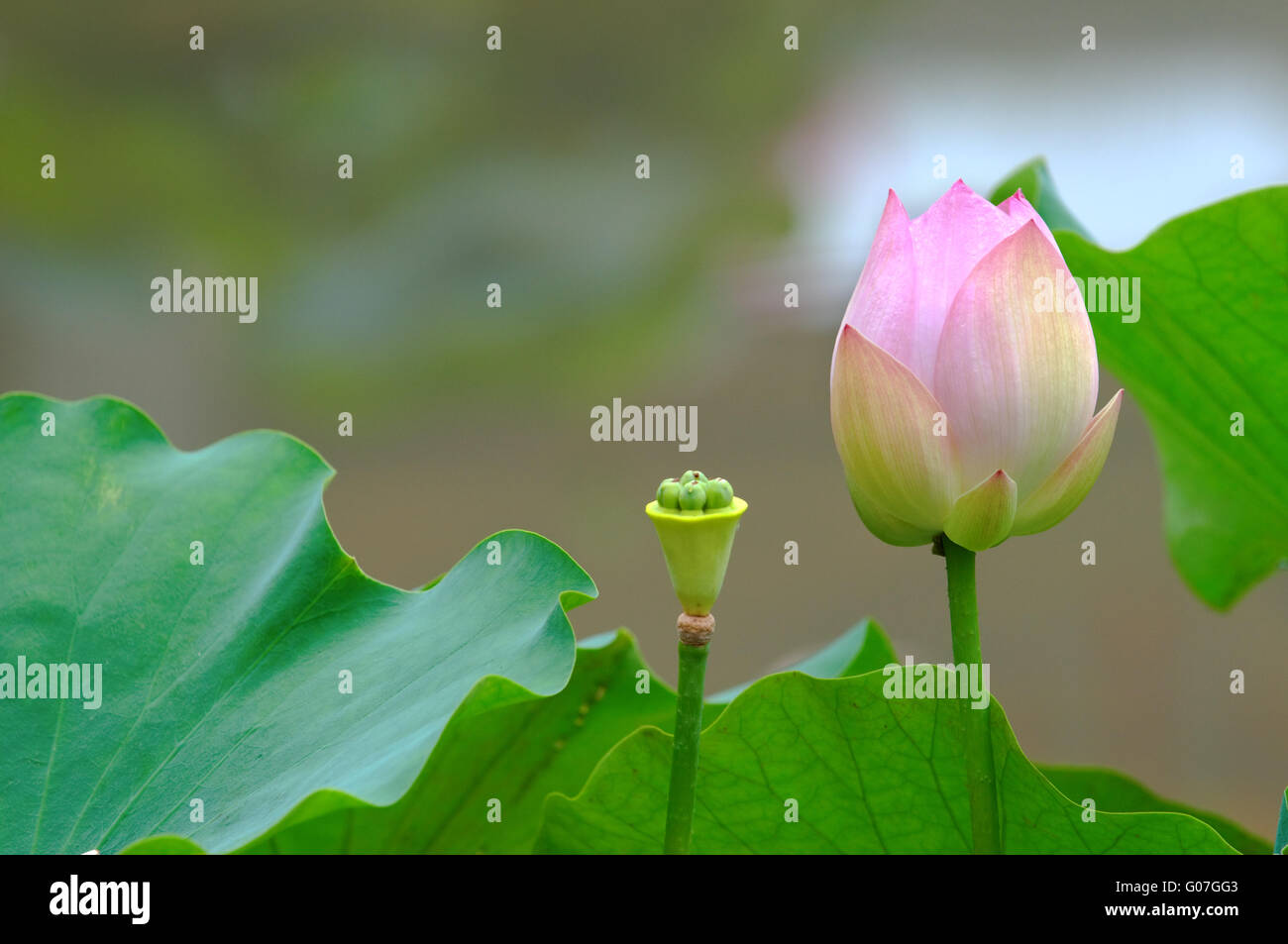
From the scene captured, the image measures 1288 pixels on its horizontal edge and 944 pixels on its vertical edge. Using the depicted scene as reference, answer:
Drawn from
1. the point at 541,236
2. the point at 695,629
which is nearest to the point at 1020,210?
the point at 695,629

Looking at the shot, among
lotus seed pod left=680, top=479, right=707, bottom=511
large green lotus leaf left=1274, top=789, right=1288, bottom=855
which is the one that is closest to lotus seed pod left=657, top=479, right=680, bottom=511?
lotus seed pod left=680, top=479, right=707, bottom=511

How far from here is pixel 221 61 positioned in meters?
2.54

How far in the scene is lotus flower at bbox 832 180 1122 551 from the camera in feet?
0.82

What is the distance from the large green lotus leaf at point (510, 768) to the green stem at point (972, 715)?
0.14m

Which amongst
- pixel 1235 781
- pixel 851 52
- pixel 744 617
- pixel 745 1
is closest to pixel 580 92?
pixel 745 1

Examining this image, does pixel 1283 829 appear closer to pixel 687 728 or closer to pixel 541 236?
pixel 687 728

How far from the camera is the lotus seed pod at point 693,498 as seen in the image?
232mm

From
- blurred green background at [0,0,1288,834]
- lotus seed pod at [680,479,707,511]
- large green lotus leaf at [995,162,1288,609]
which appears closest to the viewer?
lotus seed pod at [680,479,707,511]

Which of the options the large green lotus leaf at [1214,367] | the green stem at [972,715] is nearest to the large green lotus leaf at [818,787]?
the green stem at [972,715]

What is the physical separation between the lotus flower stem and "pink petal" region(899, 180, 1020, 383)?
79 mm

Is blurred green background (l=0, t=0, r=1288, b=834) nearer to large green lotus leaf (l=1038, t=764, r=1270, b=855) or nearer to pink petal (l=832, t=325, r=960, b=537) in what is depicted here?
large green lotus leaf (l=1038, t=764, r=1270, b=855)

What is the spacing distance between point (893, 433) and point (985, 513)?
0.09ft

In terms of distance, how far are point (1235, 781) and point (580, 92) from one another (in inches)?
75.9

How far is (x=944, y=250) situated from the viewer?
0.27 metres
